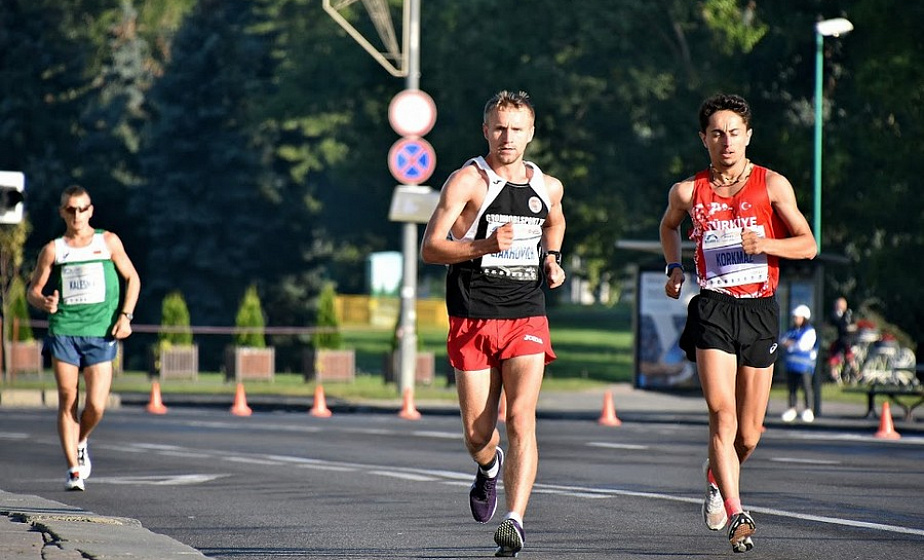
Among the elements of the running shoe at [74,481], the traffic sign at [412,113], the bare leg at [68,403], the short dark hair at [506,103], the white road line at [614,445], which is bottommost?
the white road line at [614,445]

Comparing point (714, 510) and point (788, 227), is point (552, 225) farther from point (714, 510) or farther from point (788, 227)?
point (714, 510)

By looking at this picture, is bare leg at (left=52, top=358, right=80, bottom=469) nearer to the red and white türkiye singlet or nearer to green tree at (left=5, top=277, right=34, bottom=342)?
the red and white türkiye singlet

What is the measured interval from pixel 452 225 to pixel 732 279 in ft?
4.47

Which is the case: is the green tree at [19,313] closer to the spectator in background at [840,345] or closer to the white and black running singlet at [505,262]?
the spectator in background at [840,345]

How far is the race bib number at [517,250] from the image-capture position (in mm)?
9031

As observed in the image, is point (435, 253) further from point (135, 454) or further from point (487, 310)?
point (135, 454)

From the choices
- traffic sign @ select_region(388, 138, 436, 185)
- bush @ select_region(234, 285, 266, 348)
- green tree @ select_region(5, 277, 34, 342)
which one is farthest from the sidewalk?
green tree @ select_region(5, 277, 34, 342)

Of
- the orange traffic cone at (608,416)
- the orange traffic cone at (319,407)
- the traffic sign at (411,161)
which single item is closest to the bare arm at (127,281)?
the orange traffic cone at (608,416)

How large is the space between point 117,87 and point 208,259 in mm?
26608

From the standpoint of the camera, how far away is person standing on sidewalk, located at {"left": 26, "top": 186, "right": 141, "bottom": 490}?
12.7 meters

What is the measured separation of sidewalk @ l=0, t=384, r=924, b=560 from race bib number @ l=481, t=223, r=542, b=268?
1841 mm

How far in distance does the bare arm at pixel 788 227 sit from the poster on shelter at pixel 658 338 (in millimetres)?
21003

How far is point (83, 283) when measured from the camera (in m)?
12.8

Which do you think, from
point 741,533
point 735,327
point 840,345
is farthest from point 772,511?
point 840,345
